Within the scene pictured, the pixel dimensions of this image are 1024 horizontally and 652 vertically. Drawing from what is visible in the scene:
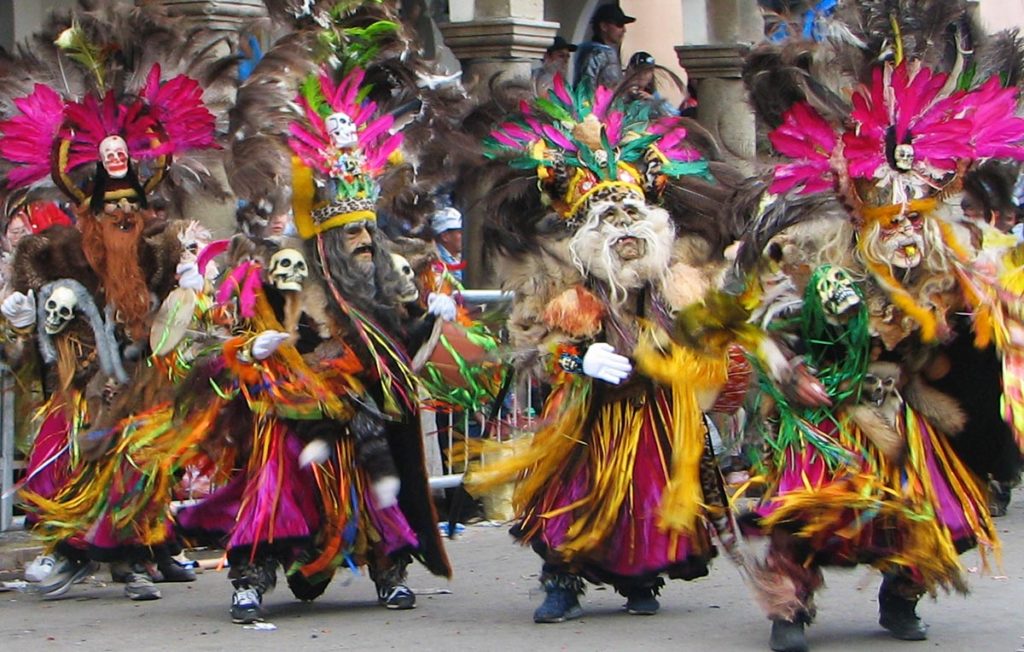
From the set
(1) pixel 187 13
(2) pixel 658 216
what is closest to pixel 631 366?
(2) pixel 658 216

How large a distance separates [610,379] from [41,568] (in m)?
2.73

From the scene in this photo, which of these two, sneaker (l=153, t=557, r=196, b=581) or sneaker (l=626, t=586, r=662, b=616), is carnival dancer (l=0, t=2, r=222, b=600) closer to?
sneaker (l=153, t=557, r=196, b=581)

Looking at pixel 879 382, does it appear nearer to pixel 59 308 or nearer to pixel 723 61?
pixel 59 308

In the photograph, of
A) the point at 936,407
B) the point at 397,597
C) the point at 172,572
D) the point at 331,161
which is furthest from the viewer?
the point at 172,572

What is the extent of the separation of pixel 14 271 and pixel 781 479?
342cm

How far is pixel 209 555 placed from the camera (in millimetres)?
10008

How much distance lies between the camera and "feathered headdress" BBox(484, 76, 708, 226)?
811 centimetres

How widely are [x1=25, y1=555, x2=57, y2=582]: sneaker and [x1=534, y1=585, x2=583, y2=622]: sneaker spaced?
2.18m

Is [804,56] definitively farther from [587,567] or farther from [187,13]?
[187,13]

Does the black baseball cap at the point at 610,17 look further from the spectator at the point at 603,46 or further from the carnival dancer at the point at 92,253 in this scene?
the carnival dancer at the point at 92,253

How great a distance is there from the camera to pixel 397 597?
8.46 m

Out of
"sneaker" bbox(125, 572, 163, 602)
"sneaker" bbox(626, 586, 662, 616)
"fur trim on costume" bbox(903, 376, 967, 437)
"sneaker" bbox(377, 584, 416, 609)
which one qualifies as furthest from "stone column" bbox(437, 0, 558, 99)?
"fur trim on costume" bbox(903, 376, 967, 437)

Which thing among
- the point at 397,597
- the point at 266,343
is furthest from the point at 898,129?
the point at 397,597

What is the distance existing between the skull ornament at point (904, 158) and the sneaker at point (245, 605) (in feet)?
9.36
